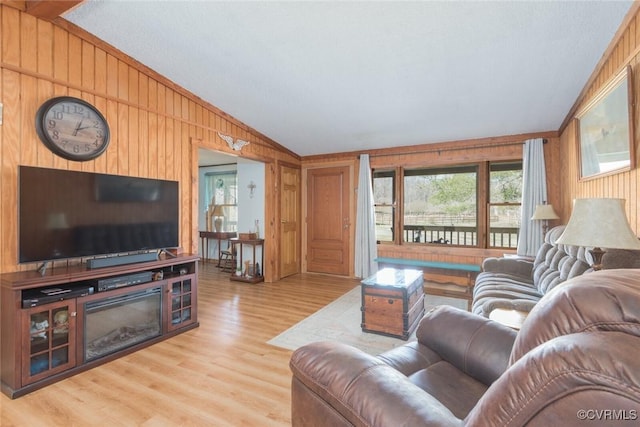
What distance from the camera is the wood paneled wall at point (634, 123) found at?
1.93 m

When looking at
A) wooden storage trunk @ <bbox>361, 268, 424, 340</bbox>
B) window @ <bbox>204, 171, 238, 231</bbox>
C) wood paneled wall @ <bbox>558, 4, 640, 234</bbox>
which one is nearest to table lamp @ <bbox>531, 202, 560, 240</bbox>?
wood paneled wall @ <bbox>558, 4, 640, 234</bbox>

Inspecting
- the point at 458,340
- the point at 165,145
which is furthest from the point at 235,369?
the point at 165,145

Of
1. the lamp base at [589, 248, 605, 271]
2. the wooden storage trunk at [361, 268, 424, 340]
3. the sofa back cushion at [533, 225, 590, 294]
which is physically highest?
the lamp base at [589, 248, 605, 271]

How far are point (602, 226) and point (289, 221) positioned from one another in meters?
4.48

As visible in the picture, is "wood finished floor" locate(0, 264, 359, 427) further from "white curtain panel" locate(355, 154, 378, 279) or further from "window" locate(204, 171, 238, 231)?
"window" locate(204, 171, 238, 231)

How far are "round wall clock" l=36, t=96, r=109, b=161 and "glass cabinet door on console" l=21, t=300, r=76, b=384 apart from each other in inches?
49.2

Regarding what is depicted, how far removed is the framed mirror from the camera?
2010 mm

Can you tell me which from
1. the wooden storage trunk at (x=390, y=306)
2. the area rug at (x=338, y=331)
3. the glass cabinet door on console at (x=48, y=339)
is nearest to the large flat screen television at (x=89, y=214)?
the glass cabinet door on console at (x=48, y=339)

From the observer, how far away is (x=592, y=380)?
1.70 ft

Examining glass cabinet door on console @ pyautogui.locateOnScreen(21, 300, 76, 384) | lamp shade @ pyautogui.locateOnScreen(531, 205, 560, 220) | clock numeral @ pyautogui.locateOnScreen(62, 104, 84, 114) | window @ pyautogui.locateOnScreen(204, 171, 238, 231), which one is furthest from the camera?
window @ pyautogui.locateOnScreen(204, 171, 238, 231)

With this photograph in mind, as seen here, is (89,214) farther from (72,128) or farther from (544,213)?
(544,213)

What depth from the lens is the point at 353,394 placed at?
0.95m

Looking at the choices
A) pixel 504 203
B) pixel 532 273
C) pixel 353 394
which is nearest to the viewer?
pixel 353 394

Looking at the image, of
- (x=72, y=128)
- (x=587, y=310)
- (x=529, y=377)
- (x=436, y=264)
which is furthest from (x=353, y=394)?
(x=436, y=264)
